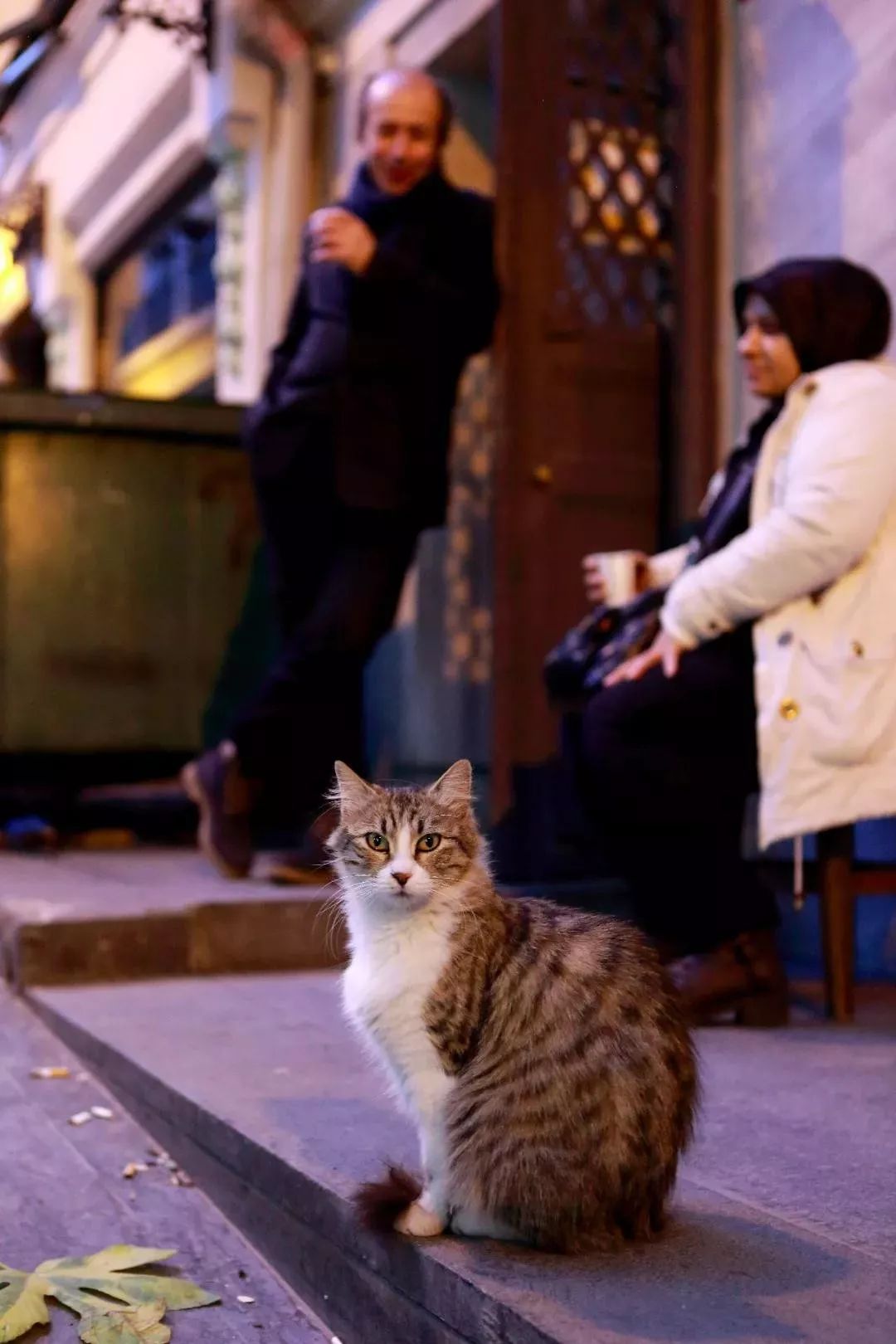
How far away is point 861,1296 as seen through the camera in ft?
5.22

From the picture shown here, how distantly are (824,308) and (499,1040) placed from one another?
193cm

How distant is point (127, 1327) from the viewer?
1.85 m

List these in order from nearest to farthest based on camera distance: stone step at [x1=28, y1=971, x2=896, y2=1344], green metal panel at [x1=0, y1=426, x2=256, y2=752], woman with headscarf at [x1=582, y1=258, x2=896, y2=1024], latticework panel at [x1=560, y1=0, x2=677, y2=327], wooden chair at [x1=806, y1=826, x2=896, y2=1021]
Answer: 1. stone step at [x1=28, y1=971, x2=896, y2=1344]
2. woman with headscarf at [x1=582, y1=258, x2=896, y2=1024]
3. wooden chair at [x1=806, y1=826, x2=896, y2=1021]
4. latticework panel at [x1=560, y1=0, x2=677, y2=327]
5. green metal panel at [x1=0, y1=426, x2=256, y2=752]

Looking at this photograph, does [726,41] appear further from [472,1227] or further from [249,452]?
[472,1227]

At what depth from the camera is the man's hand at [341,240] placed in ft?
13.5

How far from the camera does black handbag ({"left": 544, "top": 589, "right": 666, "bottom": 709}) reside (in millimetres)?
3324

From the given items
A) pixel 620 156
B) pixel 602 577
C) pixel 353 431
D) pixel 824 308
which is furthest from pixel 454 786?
pixel 620 156

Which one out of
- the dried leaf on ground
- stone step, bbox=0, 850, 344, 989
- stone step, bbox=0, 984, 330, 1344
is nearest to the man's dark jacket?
stone step, bbox=0, 850, 344, 989

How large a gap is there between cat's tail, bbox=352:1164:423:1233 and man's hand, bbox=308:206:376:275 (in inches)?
113

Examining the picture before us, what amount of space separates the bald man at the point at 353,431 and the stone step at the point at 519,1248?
1116 millimetres

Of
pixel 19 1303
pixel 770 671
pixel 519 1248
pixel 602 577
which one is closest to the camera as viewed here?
pixel 519 1248

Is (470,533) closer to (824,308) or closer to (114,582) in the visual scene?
(114,582)

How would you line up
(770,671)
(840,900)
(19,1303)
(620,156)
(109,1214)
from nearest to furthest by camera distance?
(19,1303)
(109,1214)
(770,671)
(840,900)
(620,156)

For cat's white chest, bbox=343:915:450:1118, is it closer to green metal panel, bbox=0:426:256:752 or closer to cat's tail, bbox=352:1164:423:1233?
cat's tail, bbox=352:1164:423:1233
